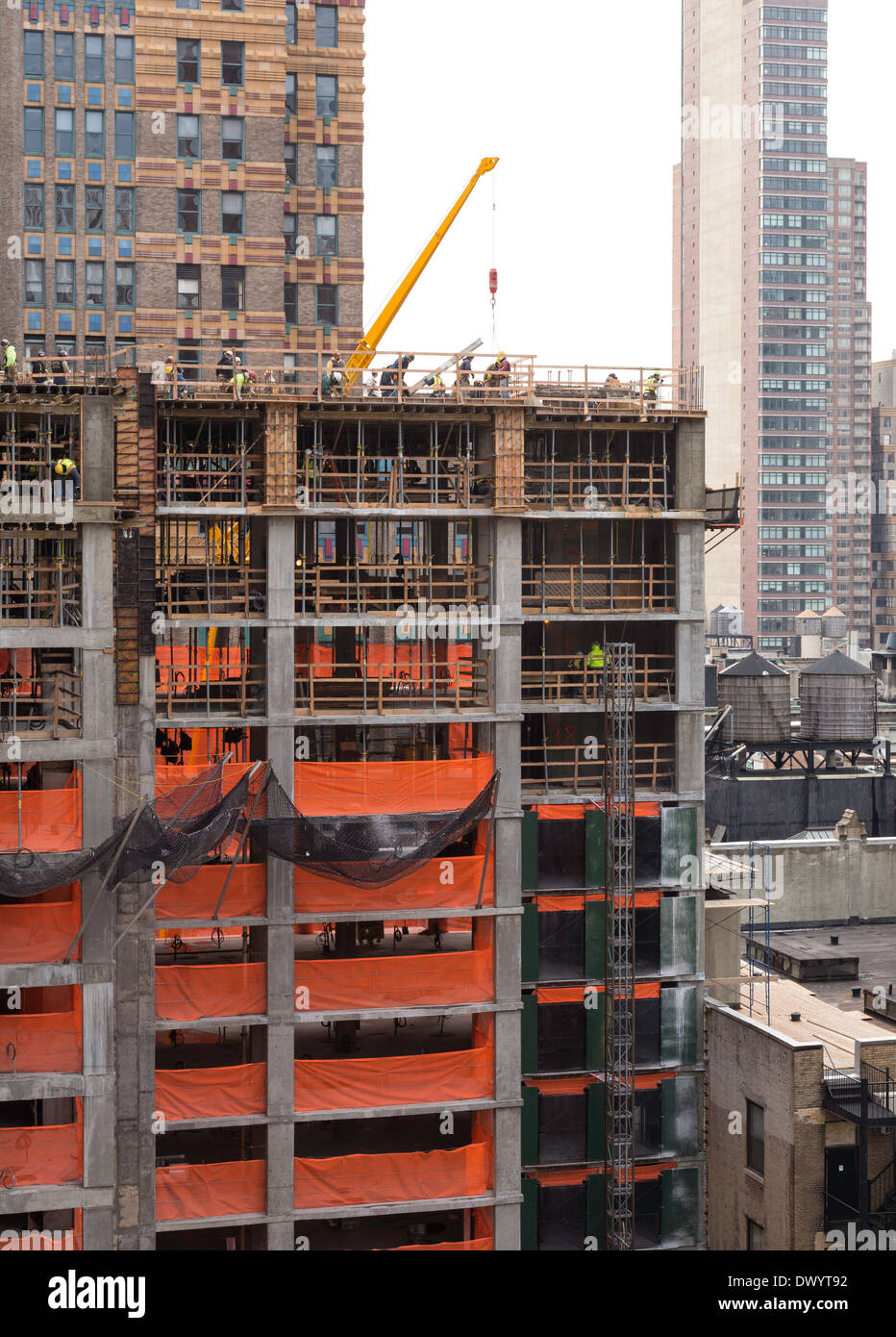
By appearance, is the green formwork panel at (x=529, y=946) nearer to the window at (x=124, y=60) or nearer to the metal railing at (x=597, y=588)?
the metal railing at (x=597, y=588)

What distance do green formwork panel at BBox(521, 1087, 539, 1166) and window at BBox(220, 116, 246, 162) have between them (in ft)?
155

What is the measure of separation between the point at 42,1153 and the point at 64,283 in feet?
148

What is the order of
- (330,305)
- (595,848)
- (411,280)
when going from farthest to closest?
(330,305) < (411,280) < (595,848)

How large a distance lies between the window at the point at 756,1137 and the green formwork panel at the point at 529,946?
7211mm

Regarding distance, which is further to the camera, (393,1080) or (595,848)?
(595,848)

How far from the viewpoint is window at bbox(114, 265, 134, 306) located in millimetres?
71062

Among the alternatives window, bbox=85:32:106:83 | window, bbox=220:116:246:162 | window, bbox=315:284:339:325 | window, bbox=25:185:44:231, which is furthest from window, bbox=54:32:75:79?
window, bbox=315:284:339:325

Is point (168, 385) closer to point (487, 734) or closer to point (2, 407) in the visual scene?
point (2, 407)

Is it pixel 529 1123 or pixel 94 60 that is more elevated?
pixel 94 60

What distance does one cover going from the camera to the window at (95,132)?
231 ft

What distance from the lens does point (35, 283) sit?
2813 inches

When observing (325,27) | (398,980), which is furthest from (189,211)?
(398,980)

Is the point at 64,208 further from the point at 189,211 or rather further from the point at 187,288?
the point at 187,288

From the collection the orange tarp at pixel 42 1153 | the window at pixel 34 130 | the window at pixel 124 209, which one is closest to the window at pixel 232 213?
the window at pixel 124 209
